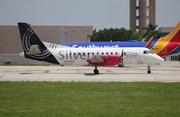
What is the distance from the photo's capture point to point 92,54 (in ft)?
107

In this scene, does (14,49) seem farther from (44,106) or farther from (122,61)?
(44,106)

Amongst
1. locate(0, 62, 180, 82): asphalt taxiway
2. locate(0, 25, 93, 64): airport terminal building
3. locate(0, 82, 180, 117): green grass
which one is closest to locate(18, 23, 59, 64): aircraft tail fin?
locate(0, 62, 180, 82): asphalt taxiway

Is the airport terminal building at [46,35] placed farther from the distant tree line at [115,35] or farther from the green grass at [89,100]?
the green grass at [89,100]

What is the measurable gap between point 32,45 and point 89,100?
54.8ft

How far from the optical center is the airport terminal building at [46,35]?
77.8 metres

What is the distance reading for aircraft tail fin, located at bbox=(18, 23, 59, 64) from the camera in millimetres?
31719

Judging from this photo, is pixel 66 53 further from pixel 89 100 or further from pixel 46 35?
pixel 46 35

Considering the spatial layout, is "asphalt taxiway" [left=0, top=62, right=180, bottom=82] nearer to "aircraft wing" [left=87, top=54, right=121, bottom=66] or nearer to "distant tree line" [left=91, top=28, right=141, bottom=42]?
"aircraft wing" [left=87, top=54, right=121, bottom=66]

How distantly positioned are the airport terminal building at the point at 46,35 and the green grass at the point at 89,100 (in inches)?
2257

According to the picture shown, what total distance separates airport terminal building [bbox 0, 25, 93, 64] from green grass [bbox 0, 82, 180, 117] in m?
57.3

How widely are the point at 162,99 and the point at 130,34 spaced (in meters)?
111

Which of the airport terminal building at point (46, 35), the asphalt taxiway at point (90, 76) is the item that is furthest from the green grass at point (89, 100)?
the airport terminal building at point (46, 35)

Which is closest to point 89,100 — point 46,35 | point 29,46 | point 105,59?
point 105,59

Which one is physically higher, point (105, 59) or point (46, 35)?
point (46, 35)
